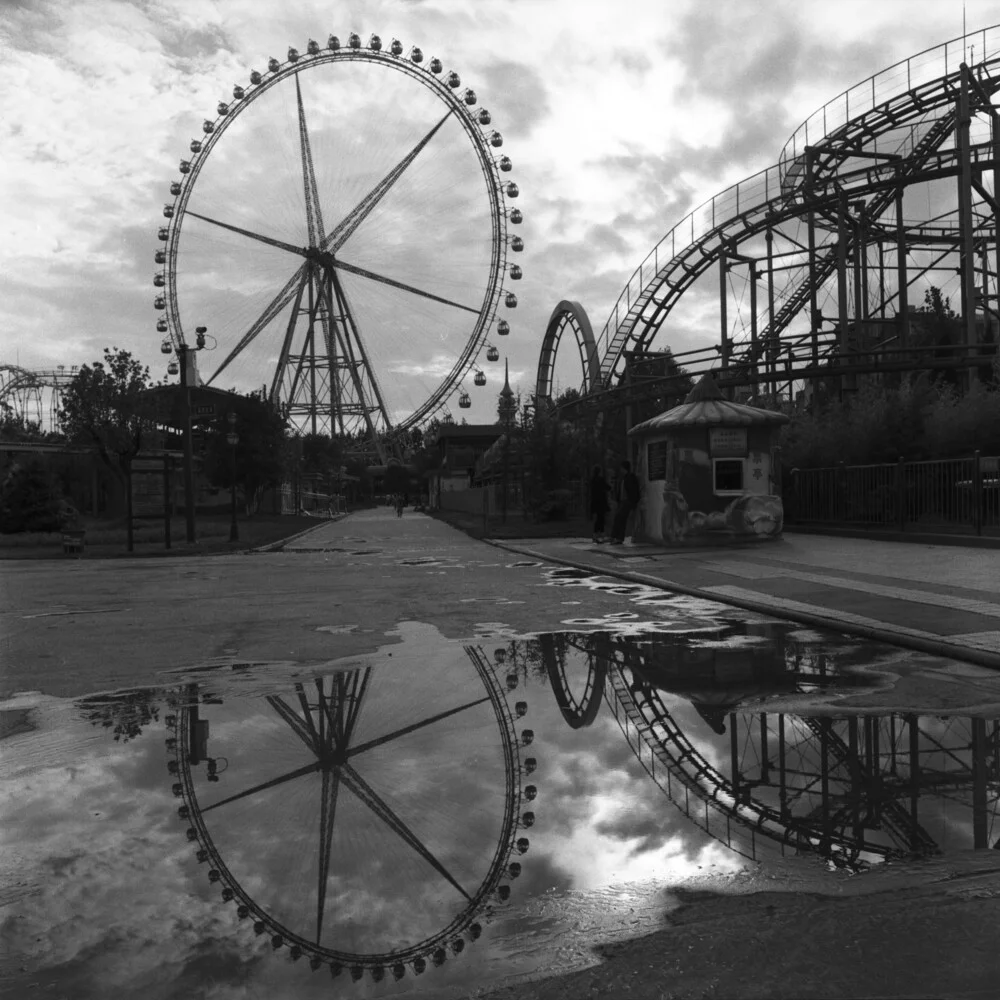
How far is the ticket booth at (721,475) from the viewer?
77.3 feet

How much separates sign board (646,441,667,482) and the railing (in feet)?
16.4

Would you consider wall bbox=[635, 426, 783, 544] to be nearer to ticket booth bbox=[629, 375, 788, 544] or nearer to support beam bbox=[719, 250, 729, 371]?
ticket booth bbox=[629, 375, 788, 544]

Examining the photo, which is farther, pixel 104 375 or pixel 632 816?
pixel 104 375

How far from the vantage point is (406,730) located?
643 centimetres

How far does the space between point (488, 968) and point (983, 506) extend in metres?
20.1

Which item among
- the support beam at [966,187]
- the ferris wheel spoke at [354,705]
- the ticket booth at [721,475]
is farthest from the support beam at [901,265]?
the ferris wheel spoke at [354,705]

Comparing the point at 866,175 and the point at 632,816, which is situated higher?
the point at 866,175

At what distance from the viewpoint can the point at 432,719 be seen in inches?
265

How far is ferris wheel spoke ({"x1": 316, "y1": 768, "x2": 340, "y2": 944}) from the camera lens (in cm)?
377

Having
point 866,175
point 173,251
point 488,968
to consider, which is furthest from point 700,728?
point 173,251

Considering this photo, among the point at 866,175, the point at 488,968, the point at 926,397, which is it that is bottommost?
the point at 488,968

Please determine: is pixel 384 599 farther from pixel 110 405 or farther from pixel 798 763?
pixel 110 405

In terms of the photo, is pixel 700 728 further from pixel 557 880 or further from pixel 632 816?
pixel 557 880

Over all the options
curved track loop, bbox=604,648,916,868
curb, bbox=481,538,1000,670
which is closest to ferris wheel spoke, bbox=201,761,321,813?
curved track loop, bbox=604,648,916,868
